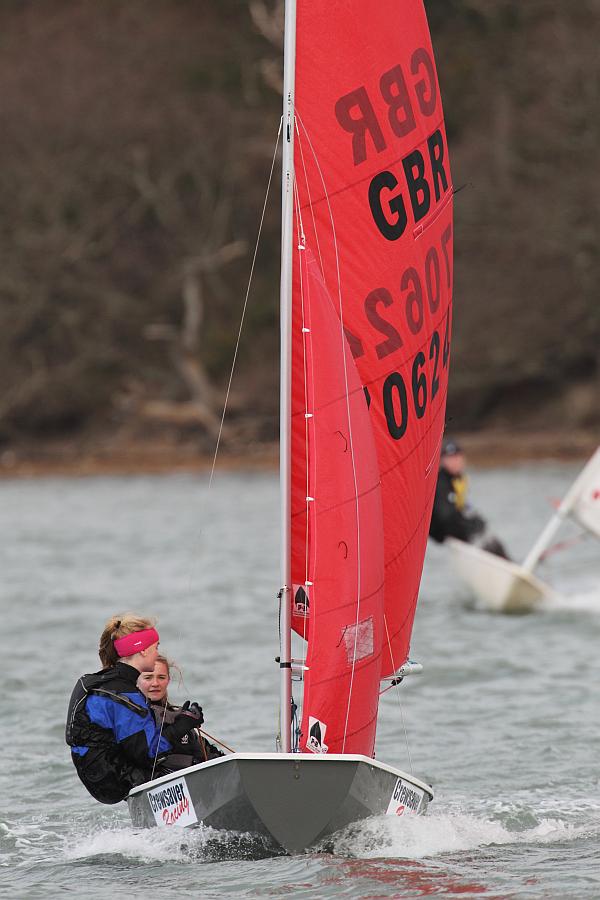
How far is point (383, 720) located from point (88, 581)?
24.5 feet

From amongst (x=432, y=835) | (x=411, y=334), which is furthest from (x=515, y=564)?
(x=432, y=835)

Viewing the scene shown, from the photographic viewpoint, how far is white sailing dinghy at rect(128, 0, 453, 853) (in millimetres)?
5762

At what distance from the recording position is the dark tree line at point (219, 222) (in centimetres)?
3152

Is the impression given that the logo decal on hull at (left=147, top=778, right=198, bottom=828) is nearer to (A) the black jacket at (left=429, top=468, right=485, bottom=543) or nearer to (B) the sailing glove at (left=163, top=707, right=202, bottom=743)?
(B) the sailing glove at (left=163, top=707, right=202, bottom=743)

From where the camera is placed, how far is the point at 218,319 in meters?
34.4

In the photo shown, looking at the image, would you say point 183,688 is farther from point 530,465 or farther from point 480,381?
point 480,381

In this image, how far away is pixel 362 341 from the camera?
657 centimetres

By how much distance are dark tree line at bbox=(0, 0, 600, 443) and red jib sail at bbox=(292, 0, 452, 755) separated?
24.2 metres

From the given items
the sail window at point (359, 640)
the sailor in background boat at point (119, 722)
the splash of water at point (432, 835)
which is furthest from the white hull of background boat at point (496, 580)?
the sailor in background boat at point (119, 722)

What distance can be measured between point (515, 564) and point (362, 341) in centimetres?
736

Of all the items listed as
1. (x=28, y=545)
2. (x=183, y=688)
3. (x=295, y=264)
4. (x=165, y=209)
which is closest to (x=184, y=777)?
(x=295, y=264)

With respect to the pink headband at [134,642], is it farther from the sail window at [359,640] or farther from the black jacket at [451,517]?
the black jacket at [451,517]

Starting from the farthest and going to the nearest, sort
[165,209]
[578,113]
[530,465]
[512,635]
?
[165,209]
[578,113]
[530,465]
[512,635]

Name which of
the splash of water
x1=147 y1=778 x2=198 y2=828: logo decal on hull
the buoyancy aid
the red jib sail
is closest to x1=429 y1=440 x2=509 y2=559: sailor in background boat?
the red jib sail
